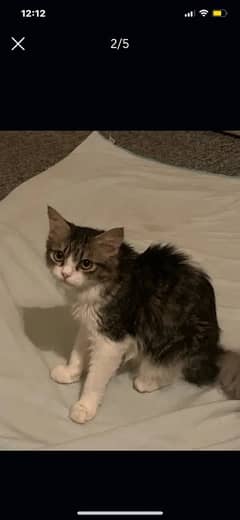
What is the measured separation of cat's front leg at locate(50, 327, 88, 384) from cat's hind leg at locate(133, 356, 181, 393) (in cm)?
14

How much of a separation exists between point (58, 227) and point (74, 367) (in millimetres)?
352

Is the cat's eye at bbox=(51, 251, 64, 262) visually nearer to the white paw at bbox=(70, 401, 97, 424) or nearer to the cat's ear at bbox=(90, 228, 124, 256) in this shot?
the cat's ear at bbox=(90, 228, 124, 256)

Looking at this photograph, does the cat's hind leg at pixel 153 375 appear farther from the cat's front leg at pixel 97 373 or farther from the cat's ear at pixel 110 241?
the cat's ear at pixel 110 241

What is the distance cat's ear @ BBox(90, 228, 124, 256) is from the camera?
124 centimetres

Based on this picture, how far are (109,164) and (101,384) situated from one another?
4.10 feet

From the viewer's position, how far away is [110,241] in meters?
1.25

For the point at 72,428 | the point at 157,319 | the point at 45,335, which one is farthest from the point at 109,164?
the point at 72,428

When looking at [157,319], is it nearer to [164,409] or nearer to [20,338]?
[164,409]

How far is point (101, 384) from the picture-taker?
1314mm

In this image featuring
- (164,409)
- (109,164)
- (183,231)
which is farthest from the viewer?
(109,164)
